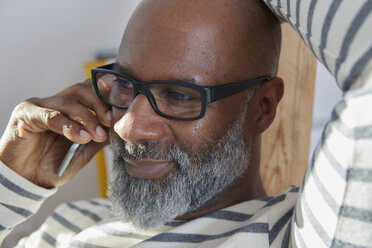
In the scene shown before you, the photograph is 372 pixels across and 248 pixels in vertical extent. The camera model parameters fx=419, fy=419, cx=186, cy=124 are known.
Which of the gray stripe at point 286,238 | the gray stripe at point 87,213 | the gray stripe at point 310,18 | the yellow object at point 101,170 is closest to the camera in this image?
the gray stripe at point 310,18

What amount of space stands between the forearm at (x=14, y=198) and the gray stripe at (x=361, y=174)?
882 mm

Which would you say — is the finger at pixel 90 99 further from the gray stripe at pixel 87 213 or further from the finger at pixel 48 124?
the gray stripe at pixel 87 213

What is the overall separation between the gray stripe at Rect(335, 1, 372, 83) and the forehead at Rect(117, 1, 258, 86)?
40 cm

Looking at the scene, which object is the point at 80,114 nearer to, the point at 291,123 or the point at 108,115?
the point at 108,115

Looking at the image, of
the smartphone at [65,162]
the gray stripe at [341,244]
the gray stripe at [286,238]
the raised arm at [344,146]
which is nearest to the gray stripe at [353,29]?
the raised arm at [344,146]

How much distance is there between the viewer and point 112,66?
1.03 metres

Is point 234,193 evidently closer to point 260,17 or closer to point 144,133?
point 144,133

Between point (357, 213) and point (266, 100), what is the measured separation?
1.83 ft

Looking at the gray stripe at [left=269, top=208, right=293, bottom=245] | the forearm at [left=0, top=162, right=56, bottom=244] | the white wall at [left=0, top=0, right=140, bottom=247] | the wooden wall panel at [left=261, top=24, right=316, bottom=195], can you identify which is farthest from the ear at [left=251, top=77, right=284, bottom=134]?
the white wall at [left=0, top=0, right=140, bottom=247]

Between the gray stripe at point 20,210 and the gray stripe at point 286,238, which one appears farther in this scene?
the gray stripe at point 20,210

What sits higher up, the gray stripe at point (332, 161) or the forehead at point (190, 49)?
the forehead at point (190, 49)

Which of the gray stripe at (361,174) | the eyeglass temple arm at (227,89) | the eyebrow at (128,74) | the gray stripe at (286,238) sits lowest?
the gray stripe at (286,238)

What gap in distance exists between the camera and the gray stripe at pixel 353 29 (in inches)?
19.7

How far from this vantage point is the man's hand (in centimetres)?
105
